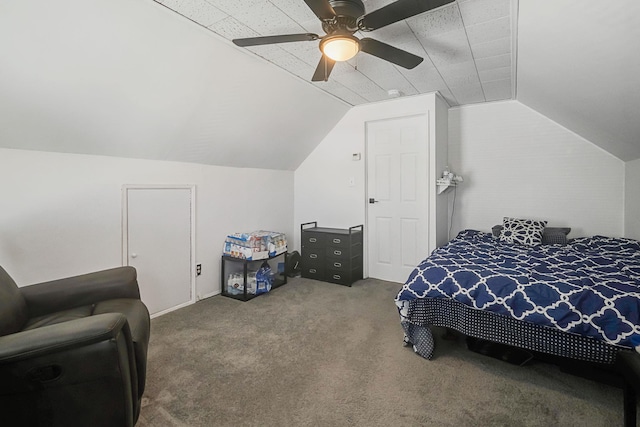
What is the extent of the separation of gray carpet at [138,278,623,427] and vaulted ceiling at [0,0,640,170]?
5.75ft

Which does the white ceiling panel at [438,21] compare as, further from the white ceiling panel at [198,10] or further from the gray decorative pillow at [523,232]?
the gray decorative pillow at [523,232]

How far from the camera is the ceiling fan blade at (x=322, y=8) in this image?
5.09ft

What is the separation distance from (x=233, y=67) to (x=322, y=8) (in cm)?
A: 124

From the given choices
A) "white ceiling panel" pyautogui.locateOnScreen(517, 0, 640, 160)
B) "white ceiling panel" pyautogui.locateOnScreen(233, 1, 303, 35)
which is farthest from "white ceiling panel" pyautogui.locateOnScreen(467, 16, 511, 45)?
"white ceiling panel" pyautogui.locateOnScreen(233, 1, 303, 35)

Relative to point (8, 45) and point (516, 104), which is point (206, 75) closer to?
point (8, 45)

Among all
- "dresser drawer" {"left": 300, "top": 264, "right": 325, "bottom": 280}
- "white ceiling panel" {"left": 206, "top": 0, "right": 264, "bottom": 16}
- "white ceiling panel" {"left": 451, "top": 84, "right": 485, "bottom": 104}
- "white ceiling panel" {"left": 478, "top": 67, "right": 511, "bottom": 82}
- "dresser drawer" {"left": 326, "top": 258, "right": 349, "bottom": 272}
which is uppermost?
"white ceiling panel" {"left": 451, "top": 84, "right": 485, "bottom": 104}

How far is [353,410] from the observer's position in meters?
1.70

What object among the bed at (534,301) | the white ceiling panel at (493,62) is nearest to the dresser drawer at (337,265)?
the bed at (534,301)

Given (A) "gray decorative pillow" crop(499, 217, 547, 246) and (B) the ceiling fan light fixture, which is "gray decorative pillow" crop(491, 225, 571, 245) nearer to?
(A) "gray decorative pillow" crop(499, 217, 547, 246)

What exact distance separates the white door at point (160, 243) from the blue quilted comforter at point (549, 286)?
221 centimetres

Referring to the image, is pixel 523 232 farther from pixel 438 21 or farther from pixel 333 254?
pixel 438 21

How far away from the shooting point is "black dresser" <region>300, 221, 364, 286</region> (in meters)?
3.89

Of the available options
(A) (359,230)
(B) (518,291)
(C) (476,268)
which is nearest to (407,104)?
(A) (359,230)

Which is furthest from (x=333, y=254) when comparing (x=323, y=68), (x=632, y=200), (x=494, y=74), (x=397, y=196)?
(x=632, y=200)
